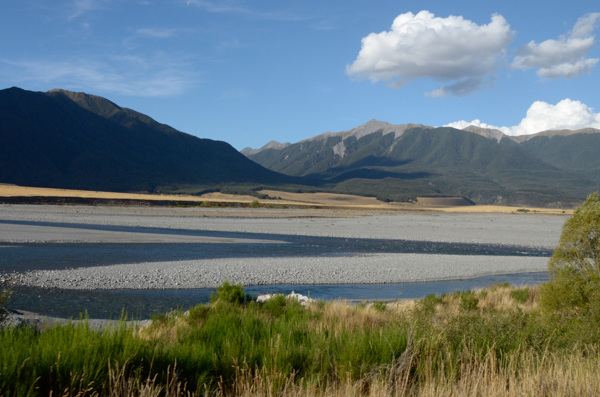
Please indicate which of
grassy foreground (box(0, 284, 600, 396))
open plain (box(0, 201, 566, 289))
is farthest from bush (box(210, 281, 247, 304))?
open plain (box(0, 201, 566, 289))

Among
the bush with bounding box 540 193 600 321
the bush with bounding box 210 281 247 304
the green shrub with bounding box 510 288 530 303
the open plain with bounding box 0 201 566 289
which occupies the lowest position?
the open plain with bounding box 0 201 566 289

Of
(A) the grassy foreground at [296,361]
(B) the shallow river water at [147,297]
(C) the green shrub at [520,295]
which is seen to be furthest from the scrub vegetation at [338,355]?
(C) the green shrub at [520,295]

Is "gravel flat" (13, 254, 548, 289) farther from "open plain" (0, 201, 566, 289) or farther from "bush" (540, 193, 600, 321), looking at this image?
"bush" (540, 193, 600, 321)

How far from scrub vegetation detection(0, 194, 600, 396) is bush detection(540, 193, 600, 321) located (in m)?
0.02

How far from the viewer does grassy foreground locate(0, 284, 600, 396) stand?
11.9 feet

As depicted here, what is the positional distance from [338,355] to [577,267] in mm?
4824

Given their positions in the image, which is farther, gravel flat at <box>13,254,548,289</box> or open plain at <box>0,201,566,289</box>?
open plain at <box>0,201,566,289</box>

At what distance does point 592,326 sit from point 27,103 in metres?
213

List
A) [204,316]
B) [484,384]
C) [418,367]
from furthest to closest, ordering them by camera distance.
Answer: [204,316] < [418,367] < [484,384]

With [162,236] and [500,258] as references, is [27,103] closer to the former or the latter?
[162,236]

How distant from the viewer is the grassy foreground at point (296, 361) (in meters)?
3.62

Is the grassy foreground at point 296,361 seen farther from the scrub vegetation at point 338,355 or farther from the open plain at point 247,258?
the open plain at point 247,258

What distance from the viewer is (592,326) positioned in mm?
5887

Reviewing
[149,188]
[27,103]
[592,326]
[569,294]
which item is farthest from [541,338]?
[27,103]
